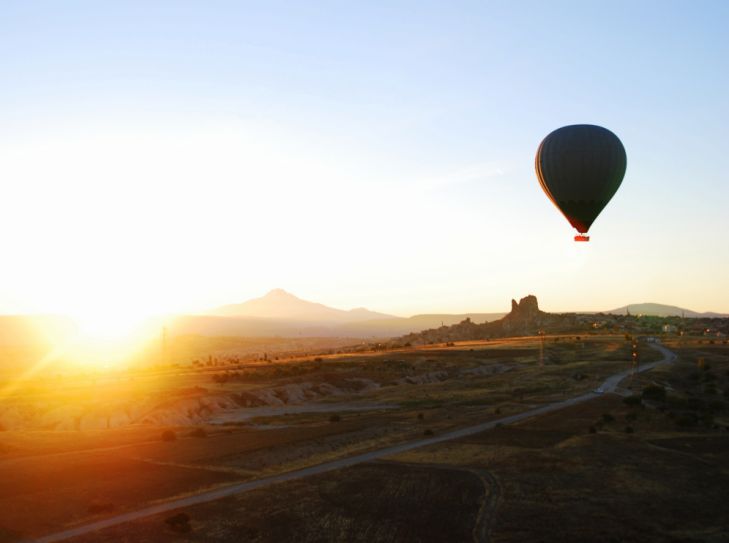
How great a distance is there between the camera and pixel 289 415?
7119 centimetres

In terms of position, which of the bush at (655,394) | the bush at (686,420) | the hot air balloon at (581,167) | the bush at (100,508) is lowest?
the bush at (100,508)

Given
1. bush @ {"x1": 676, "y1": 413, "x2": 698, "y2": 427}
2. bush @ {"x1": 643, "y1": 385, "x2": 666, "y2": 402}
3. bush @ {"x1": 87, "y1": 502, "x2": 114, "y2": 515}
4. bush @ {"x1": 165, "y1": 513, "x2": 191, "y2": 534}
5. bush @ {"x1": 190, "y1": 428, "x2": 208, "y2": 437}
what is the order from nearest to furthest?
1. bush @ {"x1": 165, "y1": 513, "x2": 191, "y2": 534}
2. bush @ {"x1": 87, "y1": 502, "x2": 114, "y2": 515}
3. bush @ {"x1": 676, "y1": 413, "x2": 698, "y2": 427}
4. bush @ {"x1": 190, "y1": 428, "x2": 208, "y2": 437}
5. bush @ {"x1": 643, "y1": 385, "x2": 666, "y2": 402}

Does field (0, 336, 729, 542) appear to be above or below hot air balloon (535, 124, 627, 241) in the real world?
below

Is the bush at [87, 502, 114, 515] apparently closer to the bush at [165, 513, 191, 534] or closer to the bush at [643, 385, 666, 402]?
the bush at [165, 513, 191, 534]

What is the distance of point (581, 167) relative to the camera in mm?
62812

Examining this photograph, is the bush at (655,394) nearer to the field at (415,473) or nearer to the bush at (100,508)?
the field at (415,473)

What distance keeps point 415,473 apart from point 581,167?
119 ft

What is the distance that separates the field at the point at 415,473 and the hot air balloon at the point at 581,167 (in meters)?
19.1

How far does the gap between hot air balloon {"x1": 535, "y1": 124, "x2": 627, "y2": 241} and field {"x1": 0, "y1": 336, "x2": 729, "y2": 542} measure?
19128 mm

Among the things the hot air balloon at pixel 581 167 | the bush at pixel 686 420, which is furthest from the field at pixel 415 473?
the hot air balloon at pixel 581 167

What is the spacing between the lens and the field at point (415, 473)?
29.8 m

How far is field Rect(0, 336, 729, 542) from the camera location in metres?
29.8

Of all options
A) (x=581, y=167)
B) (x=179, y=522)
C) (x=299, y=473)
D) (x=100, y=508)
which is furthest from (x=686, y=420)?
(x=100, y=508)

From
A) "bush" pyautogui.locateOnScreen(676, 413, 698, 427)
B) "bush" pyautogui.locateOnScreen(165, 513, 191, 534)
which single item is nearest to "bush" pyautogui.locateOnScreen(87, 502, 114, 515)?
"bush" pyautogui.locateOnScreen(165, 513, 191, 534)
